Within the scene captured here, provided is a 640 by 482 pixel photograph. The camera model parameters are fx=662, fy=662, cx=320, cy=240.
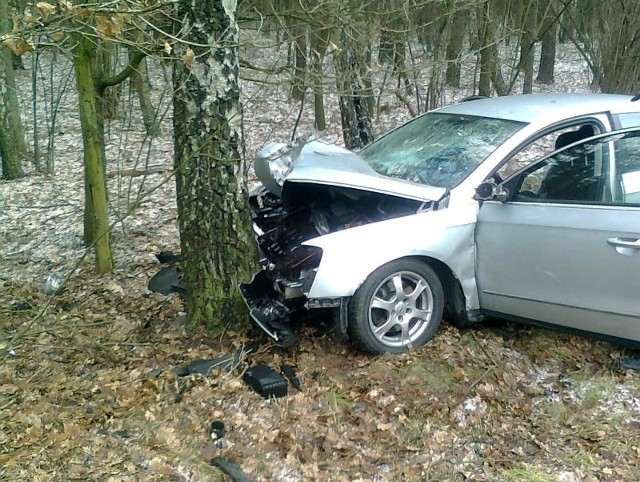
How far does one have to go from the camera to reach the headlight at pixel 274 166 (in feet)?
16.3

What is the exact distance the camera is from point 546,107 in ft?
16.4

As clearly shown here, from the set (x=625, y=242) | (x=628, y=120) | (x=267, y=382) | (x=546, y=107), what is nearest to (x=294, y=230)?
(x=267, y=382)

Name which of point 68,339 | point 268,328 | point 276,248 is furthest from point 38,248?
point 268,328

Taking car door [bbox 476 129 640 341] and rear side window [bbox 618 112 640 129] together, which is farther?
rear side window [bbox 618 112 640 129]

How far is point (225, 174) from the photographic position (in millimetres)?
4488

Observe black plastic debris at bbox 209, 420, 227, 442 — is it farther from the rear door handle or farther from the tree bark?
the tree bark

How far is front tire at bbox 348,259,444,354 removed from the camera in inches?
170

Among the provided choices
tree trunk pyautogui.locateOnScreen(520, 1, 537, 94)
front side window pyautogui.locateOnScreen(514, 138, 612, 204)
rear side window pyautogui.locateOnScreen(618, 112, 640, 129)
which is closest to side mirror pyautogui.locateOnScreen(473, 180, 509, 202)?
front side window pyautogui.locateOnScreen(514, 138, 612, 204)

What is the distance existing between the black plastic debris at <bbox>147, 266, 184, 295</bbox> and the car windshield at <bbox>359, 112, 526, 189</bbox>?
6.39ft

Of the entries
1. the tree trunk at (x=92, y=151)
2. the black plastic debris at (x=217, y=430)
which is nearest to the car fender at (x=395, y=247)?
the black plastic debris at (x=217, y=430)

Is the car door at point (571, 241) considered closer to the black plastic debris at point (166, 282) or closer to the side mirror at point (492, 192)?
the side mirror at point (492, 192)

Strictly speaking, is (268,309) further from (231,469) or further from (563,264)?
(563,264)

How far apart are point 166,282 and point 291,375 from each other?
203cm

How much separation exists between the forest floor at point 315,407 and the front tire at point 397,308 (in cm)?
12
